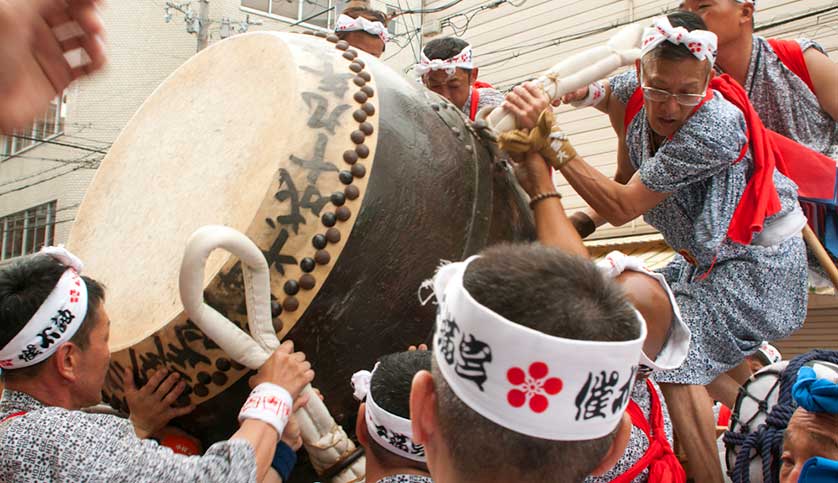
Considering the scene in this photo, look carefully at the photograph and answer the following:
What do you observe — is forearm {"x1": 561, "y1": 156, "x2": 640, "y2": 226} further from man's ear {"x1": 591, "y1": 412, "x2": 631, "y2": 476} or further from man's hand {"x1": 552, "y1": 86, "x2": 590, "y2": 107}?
man's ear {"x1": 591, "y1": 412, "x2": 631, "y2": 476}

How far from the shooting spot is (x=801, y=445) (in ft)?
5.29

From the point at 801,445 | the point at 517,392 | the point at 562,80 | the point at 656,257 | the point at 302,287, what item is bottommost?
the point at 656,257

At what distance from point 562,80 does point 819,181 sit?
3.12 ft

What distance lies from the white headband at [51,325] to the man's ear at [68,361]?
14 mm

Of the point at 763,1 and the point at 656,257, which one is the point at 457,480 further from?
the point at 763,1

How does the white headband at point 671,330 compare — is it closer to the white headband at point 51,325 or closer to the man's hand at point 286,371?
the man's hand at point 286,371

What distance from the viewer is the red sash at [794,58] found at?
2.64 meters

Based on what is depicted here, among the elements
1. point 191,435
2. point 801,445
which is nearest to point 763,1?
point 801,445

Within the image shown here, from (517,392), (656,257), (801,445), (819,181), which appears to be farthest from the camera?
(656,257)

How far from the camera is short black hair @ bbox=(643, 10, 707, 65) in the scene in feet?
7.27

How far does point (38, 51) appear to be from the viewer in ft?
2.65

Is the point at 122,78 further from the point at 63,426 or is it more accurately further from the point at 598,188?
the point at 63,426

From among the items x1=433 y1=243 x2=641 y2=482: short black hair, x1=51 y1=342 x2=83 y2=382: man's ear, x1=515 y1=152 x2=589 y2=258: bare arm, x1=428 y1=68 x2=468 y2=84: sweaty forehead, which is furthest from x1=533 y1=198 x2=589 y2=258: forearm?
x1=428 y1=68 x2=468 y2=84: sweaty forehead

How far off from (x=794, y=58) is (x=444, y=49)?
139cm
